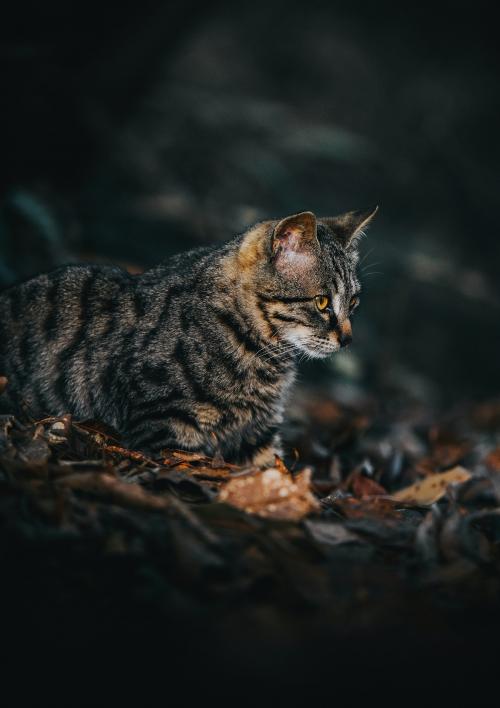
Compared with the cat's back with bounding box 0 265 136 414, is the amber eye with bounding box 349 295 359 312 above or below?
above

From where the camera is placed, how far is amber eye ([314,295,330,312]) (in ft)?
16.1

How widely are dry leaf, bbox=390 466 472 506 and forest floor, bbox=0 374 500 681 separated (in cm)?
40

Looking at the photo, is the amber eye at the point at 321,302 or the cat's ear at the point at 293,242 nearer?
the cat's ear at the point at 293,242

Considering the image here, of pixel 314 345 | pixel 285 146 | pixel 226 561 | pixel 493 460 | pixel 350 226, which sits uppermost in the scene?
pixel 285 146

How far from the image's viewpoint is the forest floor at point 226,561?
7.58 ft

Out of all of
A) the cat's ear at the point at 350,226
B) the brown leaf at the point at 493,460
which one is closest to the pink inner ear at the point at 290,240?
the cat's ear at the point at 350,226

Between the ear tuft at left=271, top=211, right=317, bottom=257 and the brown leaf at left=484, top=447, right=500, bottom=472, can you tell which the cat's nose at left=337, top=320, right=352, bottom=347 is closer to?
the ear tuft at left=271, top=211, right=317, bottom=257

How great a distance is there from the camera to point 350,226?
5391 millimetres

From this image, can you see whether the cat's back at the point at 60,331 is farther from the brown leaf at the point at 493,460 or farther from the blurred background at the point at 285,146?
the brown leaf at the point at 493,460

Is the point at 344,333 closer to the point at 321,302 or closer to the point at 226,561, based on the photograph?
the point at 321,302

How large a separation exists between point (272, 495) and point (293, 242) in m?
2.10

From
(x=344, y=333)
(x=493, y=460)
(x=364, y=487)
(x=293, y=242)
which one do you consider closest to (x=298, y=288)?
(x=293, y=242)

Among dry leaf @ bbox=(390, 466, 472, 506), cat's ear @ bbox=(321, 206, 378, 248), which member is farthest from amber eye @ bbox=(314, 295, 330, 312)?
dry leaf @ bbox=(390, 466, 472, 506)

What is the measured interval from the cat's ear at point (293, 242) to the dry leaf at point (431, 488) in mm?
1558
